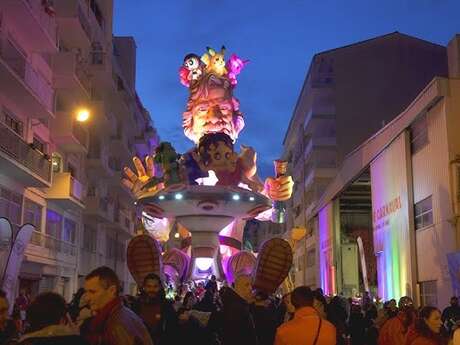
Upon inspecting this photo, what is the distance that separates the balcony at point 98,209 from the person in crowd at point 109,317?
32135 mm

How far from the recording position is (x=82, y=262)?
3656 centimetres

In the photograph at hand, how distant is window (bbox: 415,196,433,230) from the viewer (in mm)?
22625

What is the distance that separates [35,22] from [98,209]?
14.0 meters

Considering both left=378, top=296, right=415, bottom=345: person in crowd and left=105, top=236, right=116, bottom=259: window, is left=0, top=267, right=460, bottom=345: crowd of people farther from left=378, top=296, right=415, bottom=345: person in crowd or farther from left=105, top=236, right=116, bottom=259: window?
left=105, top=236, right=116, bottom=259: window

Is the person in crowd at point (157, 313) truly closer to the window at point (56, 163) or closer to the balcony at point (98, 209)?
the window at point (56, 163)

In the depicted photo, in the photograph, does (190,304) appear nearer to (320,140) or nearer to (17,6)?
(17,6)

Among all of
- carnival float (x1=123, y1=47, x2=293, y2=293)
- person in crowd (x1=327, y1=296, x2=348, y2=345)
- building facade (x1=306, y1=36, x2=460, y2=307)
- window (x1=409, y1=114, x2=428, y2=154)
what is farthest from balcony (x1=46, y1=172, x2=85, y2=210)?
person in crowd (x1=327, y1=296, x2=348, y2=345)

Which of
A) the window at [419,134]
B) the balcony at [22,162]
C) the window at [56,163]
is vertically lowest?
the balcony at [22,162]

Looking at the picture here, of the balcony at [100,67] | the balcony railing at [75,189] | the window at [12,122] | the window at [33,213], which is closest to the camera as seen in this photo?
the window at [12,122]

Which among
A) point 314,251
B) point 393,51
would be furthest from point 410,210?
point 314,251

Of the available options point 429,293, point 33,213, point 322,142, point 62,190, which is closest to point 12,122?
point 33,213

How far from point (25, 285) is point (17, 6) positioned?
10825 mm

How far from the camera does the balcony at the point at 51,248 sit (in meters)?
27.4

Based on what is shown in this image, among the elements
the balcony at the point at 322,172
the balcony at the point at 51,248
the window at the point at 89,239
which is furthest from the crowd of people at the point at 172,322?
the balcony at the point at 322,172
